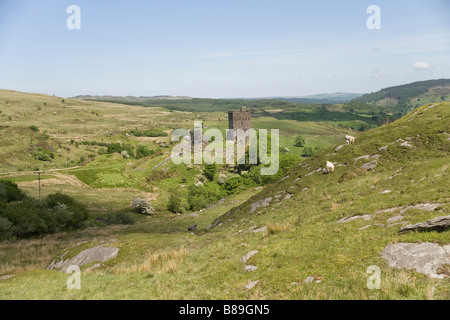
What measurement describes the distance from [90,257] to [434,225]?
75.2 ft

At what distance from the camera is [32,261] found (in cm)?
2623

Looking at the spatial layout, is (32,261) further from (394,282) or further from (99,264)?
(394,282)

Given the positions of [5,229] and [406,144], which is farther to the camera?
[5,229]

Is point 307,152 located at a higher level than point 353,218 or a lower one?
lower

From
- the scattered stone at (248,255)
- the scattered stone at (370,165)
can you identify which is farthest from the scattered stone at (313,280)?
the scattered stone at (370,165)

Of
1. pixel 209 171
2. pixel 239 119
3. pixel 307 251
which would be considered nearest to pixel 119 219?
pixel 209 171

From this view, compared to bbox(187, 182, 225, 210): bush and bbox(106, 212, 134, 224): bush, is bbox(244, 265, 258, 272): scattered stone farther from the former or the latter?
bbox(187, 182, 225, 210): bush

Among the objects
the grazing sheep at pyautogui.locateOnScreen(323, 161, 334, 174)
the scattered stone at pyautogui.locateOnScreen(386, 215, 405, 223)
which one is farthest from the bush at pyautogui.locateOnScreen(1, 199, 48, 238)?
the scattered stone at pyautogui.locateOnScreen(386, 215, 405, 223)

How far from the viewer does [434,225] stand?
11.1m

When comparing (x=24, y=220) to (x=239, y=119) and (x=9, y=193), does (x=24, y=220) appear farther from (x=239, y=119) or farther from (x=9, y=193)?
(x=239, y=119)

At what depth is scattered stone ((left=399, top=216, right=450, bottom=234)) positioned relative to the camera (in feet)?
35.8

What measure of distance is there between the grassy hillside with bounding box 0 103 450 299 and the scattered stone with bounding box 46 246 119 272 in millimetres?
860

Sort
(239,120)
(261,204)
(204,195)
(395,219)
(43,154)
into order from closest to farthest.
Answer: (395,219)
(261,204)
(204,195)
(43,154)
(239,120)
